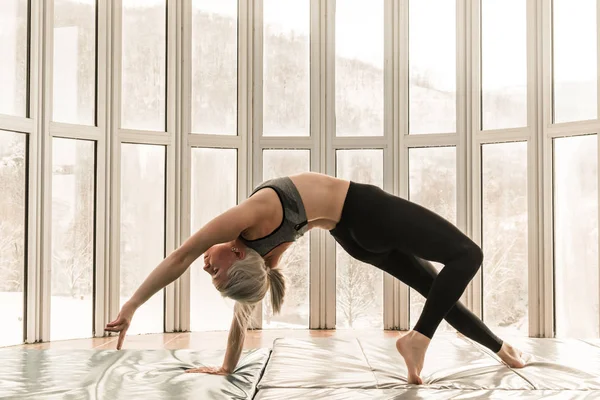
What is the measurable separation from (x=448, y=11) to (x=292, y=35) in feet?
5.42

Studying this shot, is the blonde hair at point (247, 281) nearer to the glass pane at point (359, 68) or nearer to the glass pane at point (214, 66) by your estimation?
the glass pane at point (214, 66)

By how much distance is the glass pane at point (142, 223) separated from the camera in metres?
5.52

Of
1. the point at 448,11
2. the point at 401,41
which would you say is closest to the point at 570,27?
the point at 448,11

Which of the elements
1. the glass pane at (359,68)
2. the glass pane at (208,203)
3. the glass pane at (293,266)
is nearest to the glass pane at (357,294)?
the glass pane at (293,266)

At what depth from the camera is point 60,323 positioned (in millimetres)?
5074

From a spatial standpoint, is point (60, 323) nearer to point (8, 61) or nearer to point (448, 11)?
point (8, 61)

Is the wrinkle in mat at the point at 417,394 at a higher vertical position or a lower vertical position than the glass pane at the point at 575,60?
lower

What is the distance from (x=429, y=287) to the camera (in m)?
2.37

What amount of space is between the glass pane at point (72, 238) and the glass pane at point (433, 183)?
320 cm

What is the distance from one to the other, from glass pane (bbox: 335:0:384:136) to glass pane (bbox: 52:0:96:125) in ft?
8.13

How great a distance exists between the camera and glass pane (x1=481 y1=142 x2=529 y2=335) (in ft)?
17.6

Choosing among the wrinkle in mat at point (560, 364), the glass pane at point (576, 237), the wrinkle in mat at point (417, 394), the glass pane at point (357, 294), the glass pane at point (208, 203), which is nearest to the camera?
the wrinkle in mat at point (417, 394)

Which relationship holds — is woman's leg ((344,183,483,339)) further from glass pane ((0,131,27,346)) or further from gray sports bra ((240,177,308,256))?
glass pane ((0,131,27,346))

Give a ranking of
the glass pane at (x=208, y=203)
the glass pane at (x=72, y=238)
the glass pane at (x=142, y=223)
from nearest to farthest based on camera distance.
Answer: the glass pane at (x=72, y=238)
the glass pane at (x=142, y=223)
the glass pane at (x=208, y=203)
